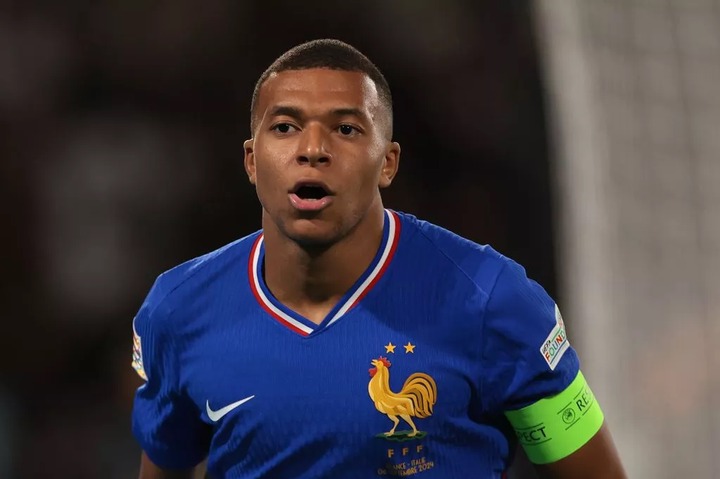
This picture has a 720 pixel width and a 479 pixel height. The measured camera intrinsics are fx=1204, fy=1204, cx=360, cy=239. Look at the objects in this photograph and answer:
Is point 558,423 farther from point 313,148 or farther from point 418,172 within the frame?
point 418,172

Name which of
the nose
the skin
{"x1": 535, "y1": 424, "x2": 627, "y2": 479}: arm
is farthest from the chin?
{"x1": 535, "y1": 424, "x2": 627, "y2": 479}: arm

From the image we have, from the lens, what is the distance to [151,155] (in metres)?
5.44

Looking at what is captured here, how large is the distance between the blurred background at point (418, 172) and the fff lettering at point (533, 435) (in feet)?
4.70

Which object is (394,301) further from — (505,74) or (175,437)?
(505,74)

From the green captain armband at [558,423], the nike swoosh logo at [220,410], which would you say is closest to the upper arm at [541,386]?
the green captain armband at [558,423]

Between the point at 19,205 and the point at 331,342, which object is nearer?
the point at 331,342

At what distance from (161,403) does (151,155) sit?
3197 millimetres

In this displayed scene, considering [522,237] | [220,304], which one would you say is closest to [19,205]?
[522,237]

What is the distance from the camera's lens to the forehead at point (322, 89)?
6.91 feet

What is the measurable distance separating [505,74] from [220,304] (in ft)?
13.2

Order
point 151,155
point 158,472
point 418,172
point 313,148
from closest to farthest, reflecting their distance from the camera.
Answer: point 313,148, point 158,472, point 151,155, point 418,172

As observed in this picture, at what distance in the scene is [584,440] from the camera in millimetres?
2199

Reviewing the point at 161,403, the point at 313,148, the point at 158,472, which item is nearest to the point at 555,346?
the point at 313,148

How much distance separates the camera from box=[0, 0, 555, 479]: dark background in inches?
193
